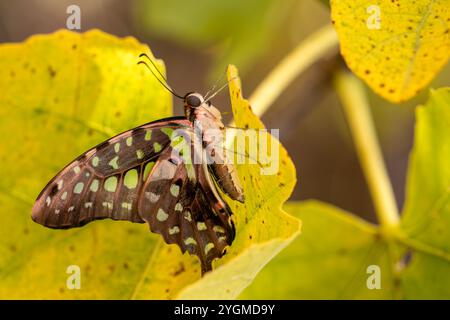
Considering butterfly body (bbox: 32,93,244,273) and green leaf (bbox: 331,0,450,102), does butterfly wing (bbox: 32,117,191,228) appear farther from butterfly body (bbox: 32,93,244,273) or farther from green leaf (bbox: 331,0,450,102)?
green leaf (bbox: 331,0,450,102)

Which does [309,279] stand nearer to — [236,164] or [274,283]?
[274,283]

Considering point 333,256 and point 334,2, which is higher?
point 334,2

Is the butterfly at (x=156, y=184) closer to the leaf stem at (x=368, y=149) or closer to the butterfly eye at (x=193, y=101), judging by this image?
the butterfly eye at (x=193, y=101)

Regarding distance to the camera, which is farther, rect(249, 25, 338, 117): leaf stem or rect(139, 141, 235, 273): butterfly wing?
rect(249, 25, 338, 117): leaf stem

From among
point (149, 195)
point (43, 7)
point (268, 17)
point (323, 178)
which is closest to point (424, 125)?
point (149, 195)

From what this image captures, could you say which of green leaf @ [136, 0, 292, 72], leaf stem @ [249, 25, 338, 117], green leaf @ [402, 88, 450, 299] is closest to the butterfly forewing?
leaf stem @ [249, 25, 338, 117]

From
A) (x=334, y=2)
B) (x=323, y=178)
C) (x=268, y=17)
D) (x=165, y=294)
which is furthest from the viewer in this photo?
(x=323, y=178)
